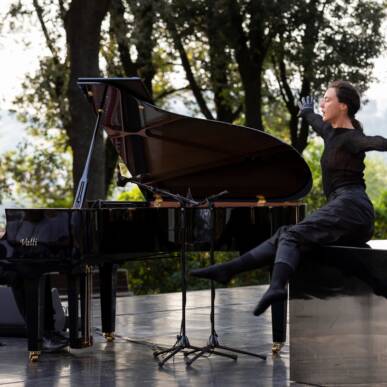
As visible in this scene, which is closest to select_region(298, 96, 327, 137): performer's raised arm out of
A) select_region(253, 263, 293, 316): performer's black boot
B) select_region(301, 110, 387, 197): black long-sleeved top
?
select_region(301, 110, 387, 197): black long-sleeved top

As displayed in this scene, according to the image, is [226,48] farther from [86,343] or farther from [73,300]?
[73,300]

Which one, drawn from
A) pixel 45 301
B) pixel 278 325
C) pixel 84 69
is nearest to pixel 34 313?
pixel 45 301

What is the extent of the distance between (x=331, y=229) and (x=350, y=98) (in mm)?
822

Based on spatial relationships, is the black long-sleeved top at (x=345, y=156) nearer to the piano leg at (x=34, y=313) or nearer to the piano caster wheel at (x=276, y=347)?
the piano caster wheel at (x=276, y=347)

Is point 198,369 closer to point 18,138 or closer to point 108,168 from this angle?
point 108,168

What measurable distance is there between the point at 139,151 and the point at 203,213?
872 millimetres

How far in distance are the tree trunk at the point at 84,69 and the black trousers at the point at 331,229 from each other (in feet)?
26.5

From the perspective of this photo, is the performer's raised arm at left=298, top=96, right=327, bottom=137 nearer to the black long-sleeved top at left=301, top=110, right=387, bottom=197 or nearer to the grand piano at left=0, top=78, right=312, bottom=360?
the black long-sleeved top at left=301, top=110, right=387, bottom=197

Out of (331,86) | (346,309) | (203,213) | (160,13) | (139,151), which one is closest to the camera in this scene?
(346,309)

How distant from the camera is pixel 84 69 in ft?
46.0

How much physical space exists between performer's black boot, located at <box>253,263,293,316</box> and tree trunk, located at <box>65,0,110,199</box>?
27.3 ft

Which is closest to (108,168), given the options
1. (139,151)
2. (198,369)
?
(139,151)

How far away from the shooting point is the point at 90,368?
23.3 feet

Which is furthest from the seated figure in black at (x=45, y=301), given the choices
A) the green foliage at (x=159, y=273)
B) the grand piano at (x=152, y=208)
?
the green foliage at (x=159, y=273)
